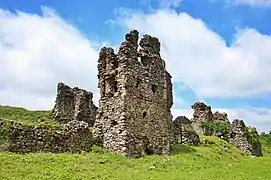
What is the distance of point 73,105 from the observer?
4588cm

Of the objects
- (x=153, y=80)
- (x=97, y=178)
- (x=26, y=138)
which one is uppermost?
(x=153, y=80)

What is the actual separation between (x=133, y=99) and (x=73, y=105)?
54.7ft

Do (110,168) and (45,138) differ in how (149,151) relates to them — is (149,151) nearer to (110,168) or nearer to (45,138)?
(110,168)

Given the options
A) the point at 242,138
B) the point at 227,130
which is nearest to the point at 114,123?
the point at 242,138

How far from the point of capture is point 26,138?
25344 mm

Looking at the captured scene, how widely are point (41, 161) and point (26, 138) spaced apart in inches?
130

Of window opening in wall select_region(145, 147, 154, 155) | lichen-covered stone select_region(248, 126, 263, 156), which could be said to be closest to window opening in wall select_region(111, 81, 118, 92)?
window opening in wall select_region(145, 147, 154, 155)

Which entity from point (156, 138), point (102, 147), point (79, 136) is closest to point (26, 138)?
point (79, 136)

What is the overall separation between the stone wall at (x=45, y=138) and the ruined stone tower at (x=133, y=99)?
87.0 inches

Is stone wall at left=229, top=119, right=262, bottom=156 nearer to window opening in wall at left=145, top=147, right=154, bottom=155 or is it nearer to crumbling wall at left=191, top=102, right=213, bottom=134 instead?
crumbling wall at left=191, top=102, right=213, bottom=134

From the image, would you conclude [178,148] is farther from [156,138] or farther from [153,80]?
[153,80]

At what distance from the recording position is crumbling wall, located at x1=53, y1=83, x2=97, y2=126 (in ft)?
146

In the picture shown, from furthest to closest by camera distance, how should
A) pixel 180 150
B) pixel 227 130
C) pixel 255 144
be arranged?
pixel 255 144, pixel 227 130, pixel 180 150

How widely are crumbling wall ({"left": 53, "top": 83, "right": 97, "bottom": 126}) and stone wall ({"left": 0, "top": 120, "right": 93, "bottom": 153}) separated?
1554 cm
